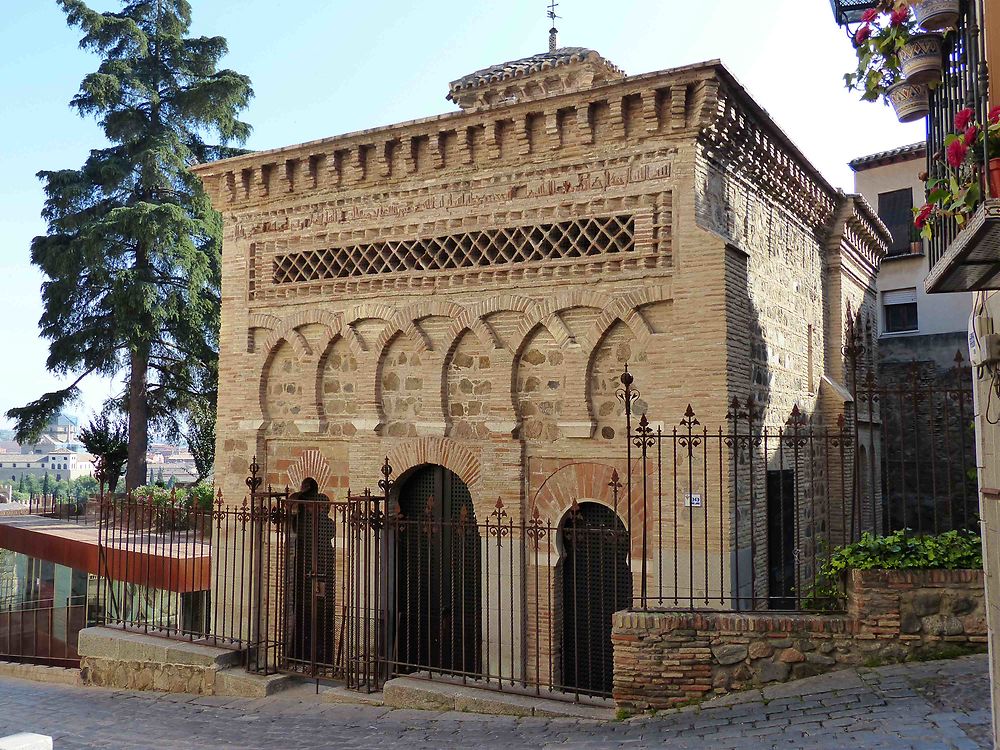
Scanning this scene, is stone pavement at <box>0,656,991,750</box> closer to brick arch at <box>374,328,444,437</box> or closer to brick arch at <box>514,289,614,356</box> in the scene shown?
brick arch at <box>374,328,444,437</box>

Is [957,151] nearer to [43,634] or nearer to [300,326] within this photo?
[300,326]

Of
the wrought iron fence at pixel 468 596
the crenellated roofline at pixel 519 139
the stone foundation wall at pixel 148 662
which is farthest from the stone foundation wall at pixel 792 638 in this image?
the stone foundation wall at pixel 148 662

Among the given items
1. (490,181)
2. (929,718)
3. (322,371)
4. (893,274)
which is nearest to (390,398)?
(322,371)

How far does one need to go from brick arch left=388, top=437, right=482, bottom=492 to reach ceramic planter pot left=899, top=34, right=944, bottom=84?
6.29 meters

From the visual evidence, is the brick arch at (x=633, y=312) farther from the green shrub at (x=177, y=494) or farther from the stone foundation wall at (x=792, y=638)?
the green shrub at (x=177, y=494)

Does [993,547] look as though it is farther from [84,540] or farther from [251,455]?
[84,540]

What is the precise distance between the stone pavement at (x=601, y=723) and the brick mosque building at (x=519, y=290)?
5.15ft

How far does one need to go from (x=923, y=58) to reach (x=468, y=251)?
5.93 m

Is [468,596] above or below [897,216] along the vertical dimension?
below

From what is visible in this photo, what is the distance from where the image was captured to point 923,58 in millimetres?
5285

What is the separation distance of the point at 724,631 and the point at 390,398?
17.7ft

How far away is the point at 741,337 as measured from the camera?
9305mm

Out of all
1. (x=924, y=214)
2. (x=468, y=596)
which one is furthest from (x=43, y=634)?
(x=924, y=214)

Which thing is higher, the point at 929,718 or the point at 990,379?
the point at 990,379
